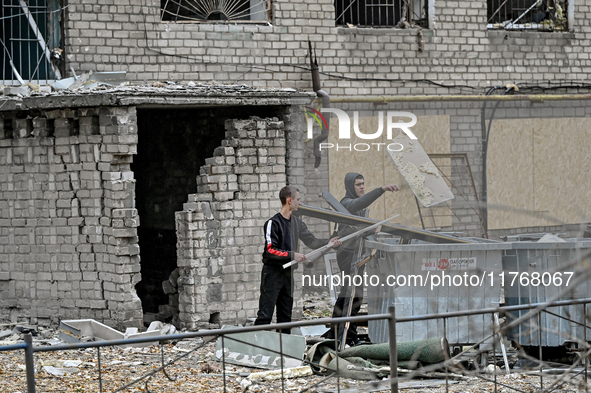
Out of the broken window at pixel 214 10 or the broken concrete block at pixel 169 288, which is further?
the broken window at pixel 214 10

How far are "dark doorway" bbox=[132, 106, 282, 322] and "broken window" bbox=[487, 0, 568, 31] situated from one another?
Answer: 5.22 m

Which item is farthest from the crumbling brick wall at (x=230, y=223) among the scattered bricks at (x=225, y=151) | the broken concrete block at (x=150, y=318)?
the broken concrete block at (x=150, y=318)

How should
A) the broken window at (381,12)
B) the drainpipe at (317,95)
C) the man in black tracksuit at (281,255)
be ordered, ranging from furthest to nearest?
1. the broken window at (381,12)
2. the drainpipe at (317,95)
3. the man in black tracksuit at (281,255)

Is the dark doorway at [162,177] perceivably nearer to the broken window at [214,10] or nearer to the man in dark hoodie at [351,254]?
the broken window at [214,10]

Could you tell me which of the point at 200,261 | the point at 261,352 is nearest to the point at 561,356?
the point at 261,352

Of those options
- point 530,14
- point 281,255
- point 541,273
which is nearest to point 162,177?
point 281,255

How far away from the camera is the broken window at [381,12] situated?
12055mm

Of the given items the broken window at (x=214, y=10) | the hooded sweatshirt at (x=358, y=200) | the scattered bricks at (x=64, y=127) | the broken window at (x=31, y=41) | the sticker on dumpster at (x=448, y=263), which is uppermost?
the broken window at (x=214, y=10)

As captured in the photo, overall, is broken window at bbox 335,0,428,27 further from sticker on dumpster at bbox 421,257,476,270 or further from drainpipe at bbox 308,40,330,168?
sticker on dumpster at bbox 421,257,476,270

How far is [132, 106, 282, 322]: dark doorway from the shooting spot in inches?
422

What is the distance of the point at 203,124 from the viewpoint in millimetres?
10641

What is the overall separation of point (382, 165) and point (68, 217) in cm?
376

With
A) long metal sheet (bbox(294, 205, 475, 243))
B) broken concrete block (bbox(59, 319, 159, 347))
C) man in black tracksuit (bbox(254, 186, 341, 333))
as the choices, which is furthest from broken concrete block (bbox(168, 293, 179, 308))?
long metal sheet (bbox(294, 205, 475, 243))

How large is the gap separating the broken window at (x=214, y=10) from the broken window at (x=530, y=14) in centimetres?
373
